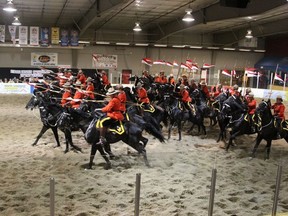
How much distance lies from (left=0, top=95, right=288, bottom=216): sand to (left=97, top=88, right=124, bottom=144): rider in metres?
0.68

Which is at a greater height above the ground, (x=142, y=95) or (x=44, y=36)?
(x=44, y=36)

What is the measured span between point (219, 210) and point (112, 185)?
239 cm

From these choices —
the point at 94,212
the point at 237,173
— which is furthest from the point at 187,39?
the point at 94,212

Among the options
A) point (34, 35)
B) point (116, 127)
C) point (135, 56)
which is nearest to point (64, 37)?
point (34, 35)

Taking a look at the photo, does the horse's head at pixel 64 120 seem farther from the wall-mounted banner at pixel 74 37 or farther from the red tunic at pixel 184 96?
the wall-mounted banner at pixel 74 37

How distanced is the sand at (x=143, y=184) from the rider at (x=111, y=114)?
677 mm

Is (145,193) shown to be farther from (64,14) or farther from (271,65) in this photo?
(271,65)

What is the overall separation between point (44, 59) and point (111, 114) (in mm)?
26249

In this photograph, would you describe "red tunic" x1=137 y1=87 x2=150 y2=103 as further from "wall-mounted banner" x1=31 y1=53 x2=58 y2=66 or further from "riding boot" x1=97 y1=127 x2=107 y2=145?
"wall-mounted banner" x1=31 y1=53 x2=58 y2=66

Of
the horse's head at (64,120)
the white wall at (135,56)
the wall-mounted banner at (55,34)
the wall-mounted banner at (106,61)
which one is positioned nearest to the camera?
the horse's head at (64,120)

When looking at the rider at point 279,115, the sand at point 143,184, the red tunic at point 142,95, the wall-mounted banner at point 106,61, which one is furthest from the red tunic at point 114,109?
the wall-mounted banner at point 106,61

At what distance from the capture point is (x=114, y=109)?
9.25 m

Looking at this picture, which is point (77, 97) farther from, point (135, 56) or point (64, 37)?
point (135, 56)

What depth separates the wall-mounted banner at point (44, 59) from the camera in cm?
3322
